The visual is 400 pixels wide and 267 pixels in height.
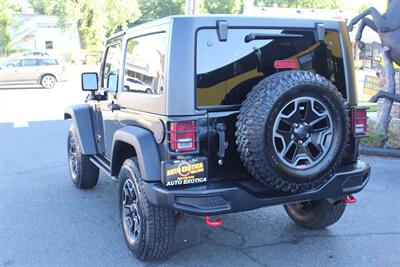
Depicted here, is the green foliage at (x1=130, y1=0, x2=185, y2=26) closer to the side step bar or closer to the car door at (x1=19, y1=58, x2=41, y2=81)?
the car door at (x1=19, y1=58, x2=41, y2=81)

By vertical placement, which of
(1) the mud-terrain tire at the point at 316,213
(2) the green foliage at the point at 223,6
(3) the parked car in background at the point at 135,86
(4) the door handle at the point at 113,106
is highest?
(2) the green foliage at the point at 223,6

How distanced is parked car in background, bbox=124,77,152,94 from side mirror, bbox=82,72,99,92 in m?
0.97

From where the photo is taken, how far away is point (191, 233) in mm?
4496

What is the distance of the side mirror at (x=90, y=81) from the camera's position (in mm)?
5152

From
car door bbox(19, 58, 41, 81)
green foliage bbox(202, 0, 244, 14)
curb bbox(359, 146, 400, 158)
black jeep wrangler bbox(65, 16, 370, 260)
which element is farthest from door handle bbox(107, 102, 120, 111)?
green foliage bbox(202, 0, 244, 14)

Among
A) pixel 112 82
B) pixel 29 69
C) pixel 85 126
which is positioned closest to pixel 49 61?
pixel 29 69

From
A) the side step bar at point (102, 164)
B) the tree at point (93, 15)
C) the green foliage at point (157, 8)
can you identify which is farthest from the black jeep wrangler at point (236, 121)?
the green foliage at point (157, 8)

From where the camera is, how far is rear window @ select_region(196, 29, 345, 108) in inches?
133

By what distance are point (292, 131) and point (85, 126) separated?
Result: 9.60ft

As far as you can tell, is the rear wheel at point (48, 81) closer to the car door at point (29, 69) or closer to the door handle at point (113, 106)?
the car door at point (29, 69)

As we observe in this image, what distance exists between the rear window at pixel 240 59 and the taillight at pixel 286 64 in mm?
25

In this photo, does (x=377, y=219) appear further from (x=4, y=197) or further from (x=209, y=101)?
(x=4, y=197)

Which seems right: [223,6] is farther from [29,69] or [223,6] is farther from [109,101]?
[109,101]

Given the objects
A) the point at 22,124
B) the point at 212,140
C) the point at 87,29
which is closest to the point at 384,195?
the point at 212,140
